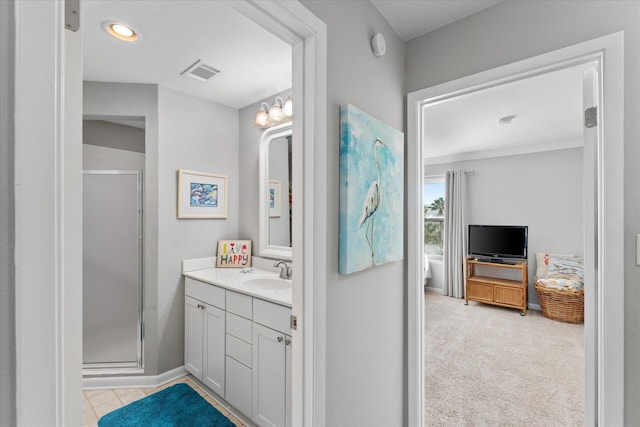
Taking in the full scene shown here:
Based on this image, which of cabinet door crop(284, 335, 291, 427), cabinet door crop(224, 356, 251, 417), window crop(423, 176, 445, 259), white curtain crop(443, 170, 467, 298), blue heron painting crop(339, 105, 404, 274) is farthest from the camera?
window crop(423, 176, 445, 259)

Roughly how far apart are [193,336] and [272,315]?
1098mm

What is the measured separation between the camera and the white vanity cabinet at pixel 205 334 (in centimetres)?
211

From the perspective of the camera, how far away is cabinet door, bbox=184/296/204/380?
7.56 feet

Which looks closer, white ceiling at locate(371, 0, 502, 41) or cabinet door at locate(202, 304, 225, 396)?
white ceiling at locate(371, 0, 502, 41)

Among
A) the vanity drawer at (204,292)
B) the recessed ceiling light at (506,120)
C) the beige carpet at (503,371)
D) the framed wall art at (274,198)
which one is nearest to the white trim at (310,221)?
the vanity drawer at (204,292)

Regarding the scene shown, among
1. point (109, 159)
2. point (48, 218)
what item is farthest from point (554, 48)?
point (109, 159)

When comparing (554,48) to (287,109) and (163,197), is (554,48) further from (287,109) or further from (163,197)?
(163,197)

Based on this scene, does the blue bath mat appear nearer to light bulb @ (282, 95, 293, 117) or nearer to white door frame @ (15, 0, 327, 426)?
white door frame @ (15, 0, 327, 426)

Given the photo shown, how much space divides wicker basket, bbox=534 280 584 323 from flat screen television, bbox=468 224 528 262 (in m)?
A: 0.68

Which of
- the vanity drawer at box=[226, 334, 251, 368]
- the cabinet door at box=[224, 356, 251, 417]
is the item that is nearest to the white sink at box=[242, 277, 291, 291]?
the vanity drawer at box=[226, 334, 251, 368]

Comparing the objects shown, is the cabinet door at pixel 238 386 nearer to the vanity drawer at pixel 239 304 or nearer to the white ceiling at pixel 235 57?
the vanity drawer at pixel 239 304

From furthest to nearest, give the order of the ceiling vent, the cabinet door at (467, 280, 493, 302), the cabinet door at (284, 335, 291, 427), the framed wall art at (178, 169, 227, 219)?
the cabinet door at (467, 280, 493, 302) → the framed wall art at (178, 169, 227, 219) → the ceiling vent → the cabinet door at (284, 335, 291, 427)

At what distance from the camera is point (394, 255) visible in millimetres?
1575

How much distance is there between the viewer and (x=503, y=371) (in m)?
2.70
